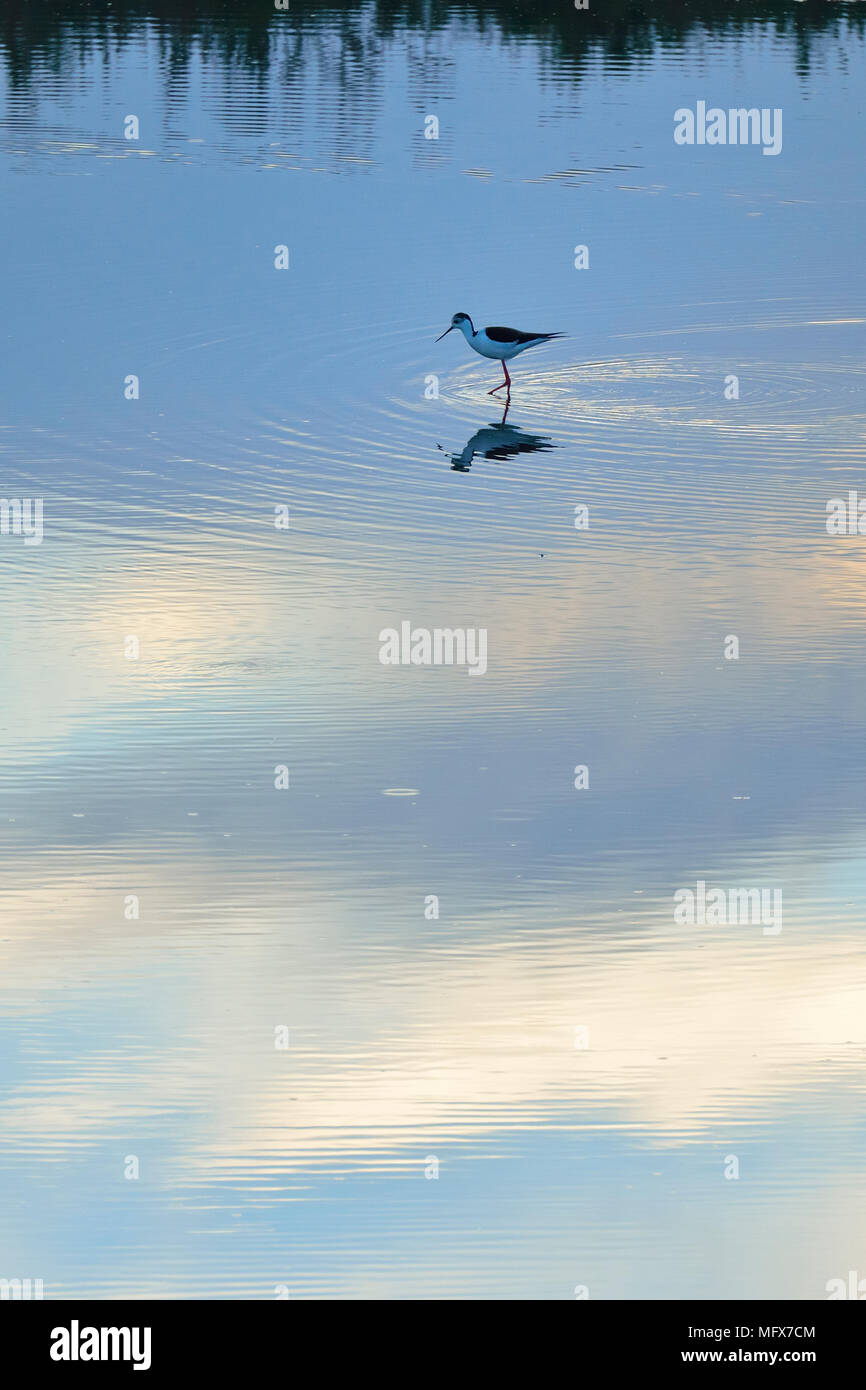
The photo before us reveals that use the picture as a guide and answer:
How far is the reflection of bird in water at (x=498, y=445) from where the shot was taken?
12508 mm

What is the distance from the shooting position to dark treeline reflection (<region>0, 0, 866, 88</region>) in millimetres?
25594

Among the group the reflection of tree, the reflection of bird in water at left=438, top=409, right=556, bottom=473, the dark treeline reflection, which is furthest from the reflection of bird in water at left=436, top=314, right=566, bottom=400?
the dark treeline reflection

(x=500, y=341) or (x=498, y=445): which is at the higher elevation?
(x=500, y=341)

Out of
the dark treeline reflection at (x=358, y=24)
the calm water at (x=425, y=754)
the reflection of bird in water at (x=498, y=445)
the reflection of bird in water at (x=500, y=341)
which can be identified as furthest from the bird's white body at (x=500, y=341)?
the dark treeline reflection at (x=358, y=24)

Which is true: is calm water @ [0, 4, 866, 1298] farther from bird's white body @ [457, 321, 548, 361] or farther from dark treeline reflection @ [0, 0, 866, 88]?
dark treeline reflection @ [0, 0, 866, 88]

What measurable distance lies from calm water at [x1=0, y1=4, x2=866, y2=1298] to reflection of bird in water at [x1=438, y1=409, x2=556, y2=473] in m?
0.04

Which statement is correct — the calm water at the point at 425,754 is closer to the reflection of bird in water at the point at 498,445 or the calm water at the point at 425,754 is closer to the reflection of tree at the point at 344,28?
the reflection of bird in water at the point at 498,445

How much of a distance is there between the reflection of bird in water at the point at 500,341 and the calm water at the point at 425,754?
240 mm

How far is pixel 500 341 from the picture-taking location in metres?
14.2

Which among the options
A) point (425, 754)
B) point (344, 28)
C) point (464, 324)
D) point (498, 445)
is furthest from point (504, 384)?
point (344, 28)

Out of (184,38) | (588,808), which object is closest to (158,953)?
(588,808)

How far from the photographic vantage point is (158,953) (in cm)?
671

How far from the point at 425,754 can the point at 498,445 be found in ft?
15.9

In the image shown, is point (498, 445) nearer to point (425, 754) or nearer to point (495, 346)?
point (495, 346)
